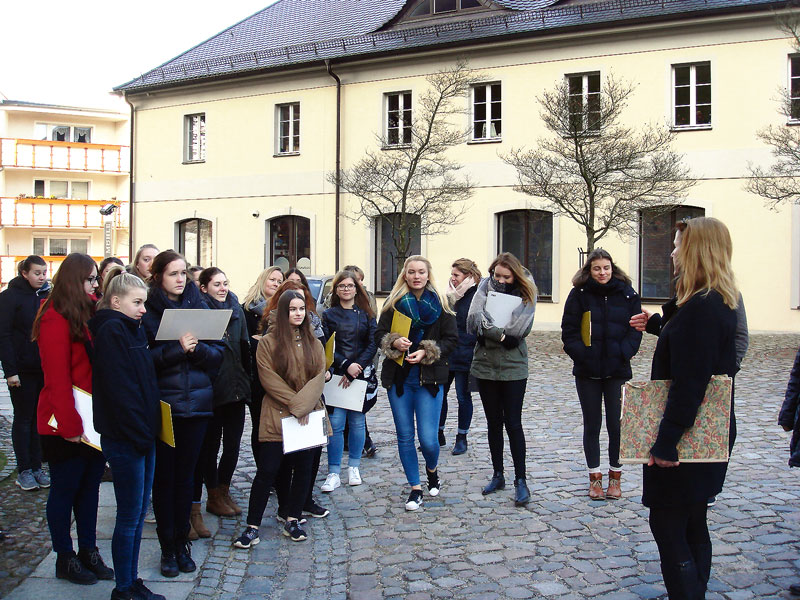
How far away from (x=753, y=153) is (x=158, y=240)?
64.9 ft

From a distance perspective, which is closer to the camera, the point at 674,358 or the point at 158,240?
the point at 674,358

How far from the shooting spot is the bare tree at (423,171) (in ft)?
74.6

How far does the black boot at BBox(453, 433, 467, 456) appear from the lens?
848cm

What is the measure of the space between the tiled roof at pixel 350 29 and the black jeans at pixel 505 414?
1718 cm

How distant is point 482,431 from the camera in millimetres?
9656

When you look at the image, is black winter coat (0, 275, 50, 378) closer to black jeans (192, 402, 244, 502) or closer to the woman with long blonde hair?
black jeans (192, 402, 244, 502)

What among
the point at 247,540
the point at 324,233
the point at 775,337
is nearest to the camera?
the point at 247,540

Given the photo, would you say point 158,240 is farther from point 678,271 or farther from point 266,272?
point 678,271

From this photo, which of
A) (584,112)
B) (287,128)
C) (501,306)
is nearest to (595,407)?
(501,306)

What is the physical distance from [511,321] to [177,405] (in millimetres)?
2839

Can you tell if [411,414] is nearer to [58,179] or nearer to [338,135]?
[338,135]

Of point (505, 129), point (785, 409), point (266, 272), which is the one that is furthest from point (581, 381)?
point (505, 129)

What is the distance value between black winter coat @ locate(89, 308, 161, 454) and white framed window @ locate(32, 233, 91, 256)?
42.4m

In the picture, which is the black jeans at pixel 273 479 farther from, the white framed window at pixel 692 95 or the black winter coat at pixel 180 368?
the white framed window at pixel 692 95
